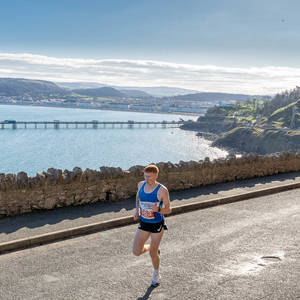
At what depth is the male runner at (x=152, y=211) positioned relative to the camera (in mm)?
5934

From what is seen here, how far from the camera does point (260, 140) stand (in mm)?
161125

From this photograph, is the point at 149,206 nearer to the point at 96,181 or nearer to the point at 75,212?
the point at 75,212

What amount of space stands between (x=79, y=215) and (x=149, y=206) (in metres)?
4.19

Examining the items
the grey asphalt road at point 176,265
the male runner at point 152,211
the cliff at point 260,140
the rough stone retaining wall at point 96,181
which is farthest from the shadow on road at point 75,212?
the cliff at point 260,140

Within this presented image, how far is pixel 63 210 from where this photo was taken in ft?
33.0

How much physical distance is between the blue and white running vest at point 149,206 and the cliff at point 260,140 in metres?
141

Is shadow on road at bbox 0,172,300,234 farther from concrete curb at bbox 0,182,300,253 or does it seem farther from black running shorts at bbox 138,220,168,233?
black running shorts at bbox 138,220,168,233

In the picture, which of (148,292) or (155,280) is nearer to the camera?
(148,292)

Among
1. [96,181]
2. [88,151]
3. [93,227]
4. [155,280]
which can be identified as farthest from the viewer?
[88,151]

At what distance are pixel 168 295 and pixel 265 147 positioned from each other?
522 feet

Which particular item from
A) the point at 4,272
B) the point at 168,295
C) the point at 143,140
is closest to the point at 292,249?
the point at 168,295

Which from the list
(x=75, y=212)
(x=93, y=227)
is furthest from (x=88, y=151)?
(x=93, y=227)

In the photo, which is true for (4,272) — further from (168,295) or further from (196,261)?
(196,261)

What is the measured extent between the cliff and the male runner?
141 meters
